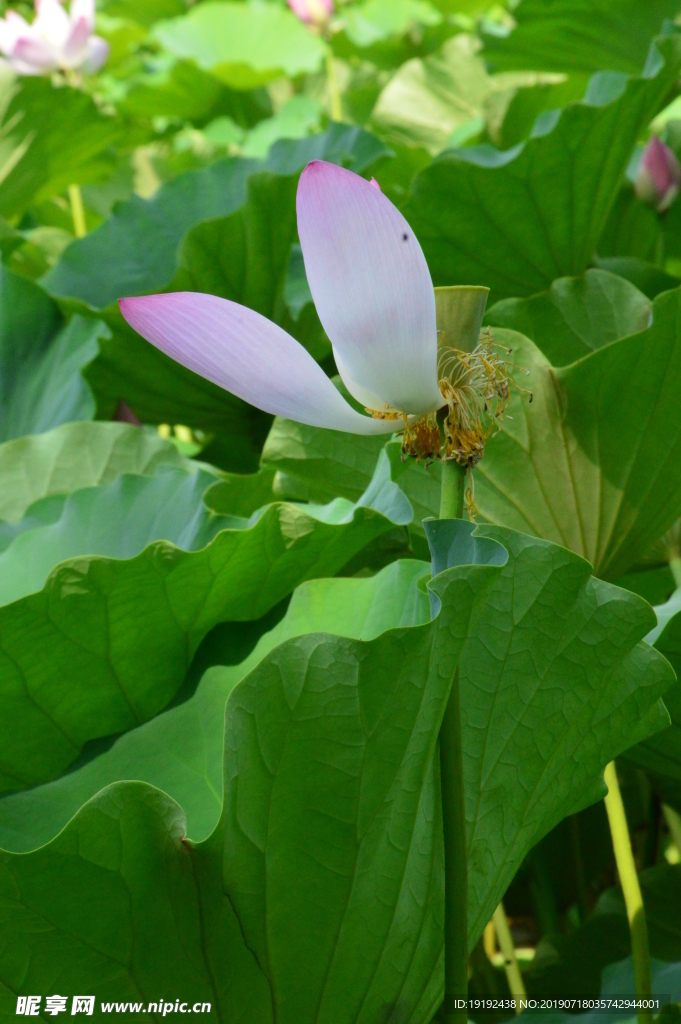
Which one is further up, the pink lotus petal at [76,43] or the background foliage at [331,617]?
the pink lotus petal at [76,43]

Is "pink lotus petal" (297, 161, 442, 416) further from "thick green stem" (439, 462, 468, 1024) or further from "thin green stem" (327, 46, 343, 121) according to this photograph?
"thin green stem" (327, 46, 343, 121)

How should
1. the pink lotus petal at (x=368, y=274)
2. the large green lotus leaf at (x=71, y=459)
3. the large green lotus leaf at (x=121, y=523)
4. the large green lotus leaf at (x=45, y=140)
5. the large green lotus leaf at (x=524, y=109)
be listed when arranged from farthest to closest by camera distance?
the large green lotus leaf at (x=45, y=140)
the large green lotus leaf at (x=524, y=109)
the large green lotus leaf at (x=71, y=459)
the large green lotus leaf at (x=121, y=523)
the pink lotus petal at (x=368, y=274)

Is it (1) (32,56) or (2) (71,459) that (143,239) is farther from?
(1) (32,56)

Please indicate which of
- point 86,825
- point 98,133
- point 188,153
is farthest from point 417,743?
point 188,153

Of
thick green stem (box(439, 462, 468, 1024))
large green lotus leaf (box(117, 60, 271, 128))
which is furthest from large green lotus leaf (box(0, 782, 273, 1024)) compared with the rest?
large green lotus leaf (box(117, 60, 271, 128))

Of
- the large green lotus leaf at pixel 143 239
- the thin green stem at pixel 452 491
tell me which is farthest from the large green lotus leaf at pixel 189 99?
the thin green stem at pixel 452 491

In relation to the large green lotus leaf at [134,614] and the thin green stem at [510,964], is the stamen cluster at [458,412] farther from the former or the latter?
the thin green stem at [510,964]
